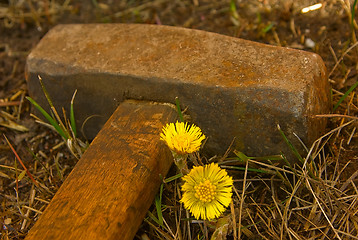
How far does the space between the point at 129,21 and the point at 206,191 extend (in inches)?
72.6

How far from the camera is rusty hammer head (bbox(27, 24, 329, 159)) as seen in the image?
1.84 metres

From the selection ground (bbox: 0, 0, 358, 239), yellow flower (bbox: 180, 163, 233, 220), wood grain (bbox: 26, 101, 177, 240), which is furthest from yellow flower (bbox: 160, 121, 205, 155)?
ground (bbox: 0, 0, 358, 239)

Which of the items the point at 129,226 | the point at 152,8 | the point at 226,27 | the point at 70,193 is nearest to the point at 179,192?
the point at 129,226

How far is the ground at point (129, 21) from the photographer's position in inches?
81.3

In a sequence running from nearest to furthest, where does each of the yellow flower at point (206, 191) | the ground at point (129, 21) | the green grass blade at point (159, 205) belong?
the yellow flower at point (206, 191) → the green grass blade at point (159, 205) → the ground at point (129, 21)

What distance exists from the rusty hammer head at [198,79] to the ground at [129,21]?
0.24 metres

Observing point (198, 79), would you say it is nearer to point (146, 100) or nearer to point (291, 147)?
point (146, 100)

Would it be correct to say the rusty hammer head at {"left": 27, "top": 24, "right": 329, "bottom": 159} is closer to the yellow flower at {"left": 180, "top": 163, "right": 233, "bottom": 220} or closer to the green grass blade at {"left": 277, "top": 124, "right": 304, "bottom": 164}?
the green grass blade at {"left": 277, "top": 124, "right": 304, "bottom": 164}

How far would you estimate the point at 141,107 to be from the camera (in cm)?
200

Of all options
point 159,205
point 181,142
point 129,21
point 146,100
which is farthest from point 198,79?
point 129,21

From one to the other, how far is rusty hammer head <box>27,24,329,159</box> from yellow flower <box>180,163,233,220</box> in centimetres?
42

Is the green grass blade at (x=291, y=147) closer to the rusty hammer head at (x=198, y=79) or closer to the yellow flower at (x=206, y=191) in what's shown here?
the rusty hammer head at (x=198, y=79)

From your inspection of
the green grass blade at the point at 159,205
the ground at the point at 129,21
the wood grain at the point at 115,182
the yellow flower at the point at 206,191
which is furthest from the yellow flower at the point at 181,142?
the ground at the point at 129,21

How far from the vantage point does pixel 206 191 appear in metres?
1.53
